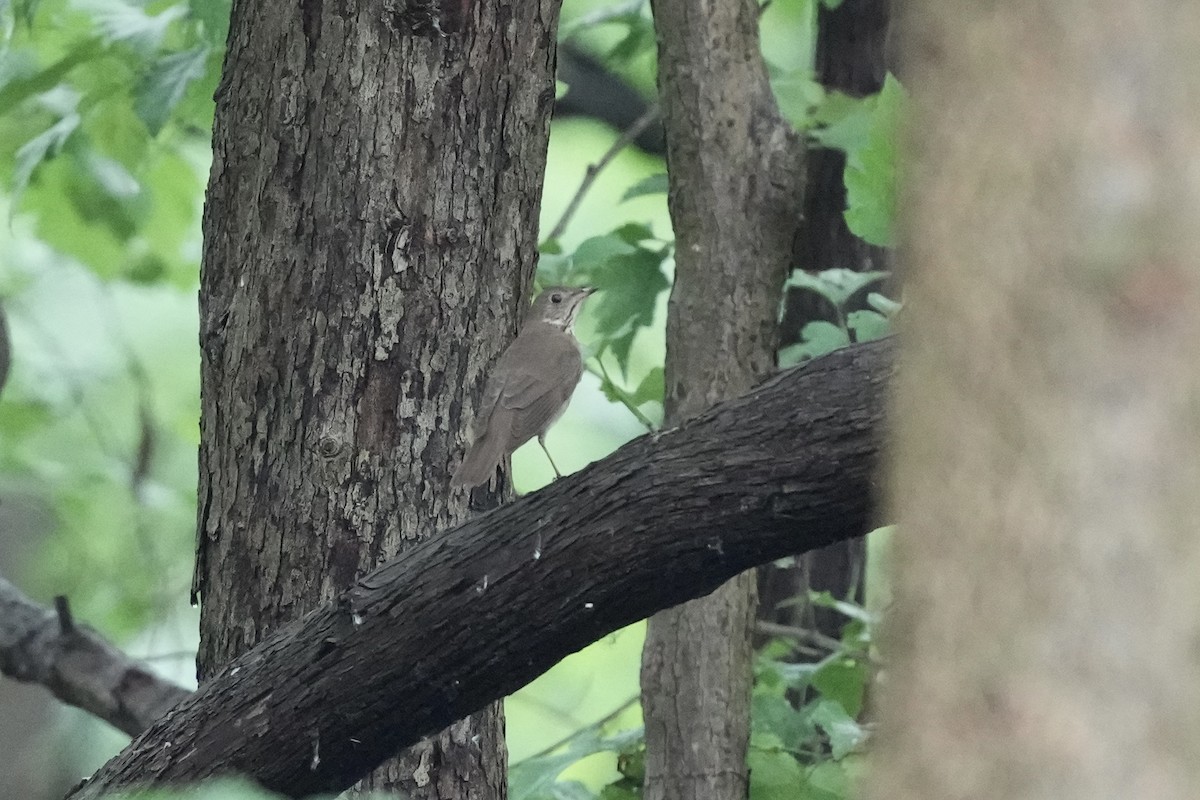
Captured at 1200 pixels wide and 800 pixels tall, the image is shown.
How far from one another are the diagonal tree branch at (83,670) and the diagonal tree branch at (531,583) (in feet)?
5.07

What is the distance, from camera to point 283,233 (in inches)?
137

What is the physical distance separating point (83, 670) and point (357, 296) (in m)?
1.99

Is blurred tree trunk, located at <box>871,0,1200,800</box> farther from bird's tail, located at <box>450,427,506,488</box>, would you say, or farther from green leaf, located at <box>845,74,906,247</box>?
bird's tail, located at <box>450,427,506,488</box>

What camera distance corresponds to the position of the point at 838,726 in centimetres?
370

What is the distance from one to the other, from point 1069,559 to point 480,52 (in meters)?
2.80

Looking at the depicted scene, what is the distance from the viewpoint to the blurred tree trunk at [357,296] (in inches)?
135

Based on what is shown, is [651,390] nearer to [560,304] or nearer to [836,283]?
[560,304]

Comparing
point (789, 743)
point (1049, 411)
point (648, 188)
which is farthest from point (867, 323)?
point (1049, 411)

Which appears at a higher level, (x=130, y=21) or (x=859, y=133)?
(x=130, y=21)

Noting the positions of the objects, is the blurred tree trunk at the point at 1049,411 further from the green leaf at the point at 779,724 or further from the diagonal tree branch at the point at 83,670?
the diagonal tree branch at the point at 83,670

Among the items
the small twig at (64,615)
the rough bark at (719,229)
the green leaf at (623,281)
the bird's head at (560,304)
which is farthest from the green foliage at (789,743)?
the small twig at (64,615)

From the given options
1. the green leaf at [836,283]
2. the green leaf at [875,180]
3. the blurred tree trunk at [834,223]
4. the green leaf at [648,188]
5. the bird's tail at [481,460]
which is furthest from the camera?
the blurred tree trunk at [834,223]

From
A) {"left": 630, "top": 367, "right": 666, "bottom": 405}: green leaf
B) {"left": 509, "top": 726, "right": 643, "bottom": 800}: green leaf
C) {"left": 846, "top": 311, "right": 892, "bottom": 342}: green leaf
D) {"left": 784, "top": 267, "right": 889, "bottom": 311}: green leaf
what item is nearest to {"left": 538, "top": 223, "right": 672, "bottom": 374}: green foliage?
{"left": 630, "top": 367, "right": 666, "bottom": 405}: green leaf

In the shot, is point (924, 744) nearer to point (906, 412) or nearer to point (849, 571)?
point (906, 412)
